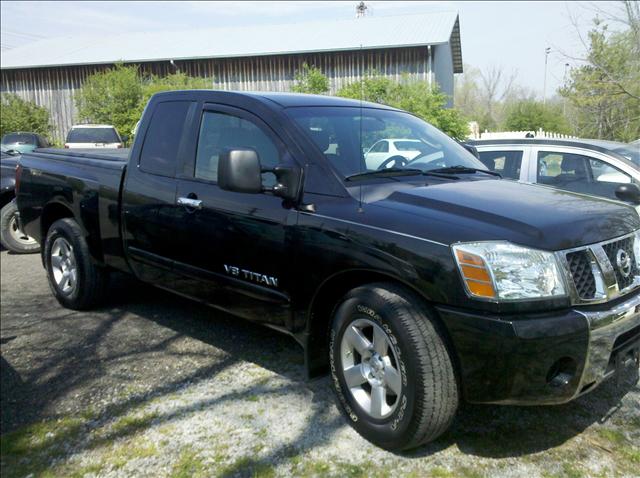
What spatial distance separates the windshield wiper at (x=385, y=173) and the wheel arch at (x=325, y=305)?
581 millimetres

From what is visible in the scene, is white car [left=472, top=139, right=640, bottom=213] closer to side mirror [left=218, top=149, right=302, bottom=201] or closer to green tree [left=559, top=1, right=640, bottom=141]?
green tree [left=559, top=1, right=640, bottom=141]

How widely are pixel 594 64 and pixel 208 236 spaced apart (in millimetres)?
3944

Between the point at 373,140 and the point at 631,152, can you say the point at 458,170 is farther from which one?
the point at 631,152

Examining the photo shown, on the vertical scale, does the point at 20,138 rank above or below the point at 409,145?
above

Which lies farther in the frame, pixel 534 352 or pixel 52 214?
pixel 52 214

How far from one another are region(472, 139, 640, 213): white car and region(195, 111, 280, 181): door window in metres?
2.55

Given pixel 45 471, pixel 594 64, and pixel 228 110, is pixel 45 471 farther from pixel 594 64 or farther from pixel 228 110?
pixel 594 64

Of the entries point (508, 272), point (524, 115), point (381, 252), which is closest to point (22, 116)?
point (524, 115)

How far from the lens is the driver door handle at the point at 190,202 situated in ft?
13.1

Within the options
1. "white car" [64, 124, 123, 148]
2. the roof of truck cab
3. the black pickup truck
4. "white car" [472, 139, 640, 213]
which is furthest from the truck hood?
"white car" [64, 124, 123, 148]

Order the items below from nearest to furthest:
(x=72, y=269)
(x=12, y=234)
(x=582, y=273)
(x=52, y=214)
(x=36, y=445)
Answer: (x=582, y=273) < (x=36, y=445) < (x=72, y=269) < (x=52, y=214) < (x=12, y=234)

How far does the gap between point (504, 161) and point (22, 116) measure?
28.2 metres

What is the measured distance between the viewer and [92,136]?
17844 mm

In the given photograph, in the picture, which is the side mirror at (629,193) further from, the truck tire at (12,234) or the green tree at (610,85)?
the truck tire at (12,234)
